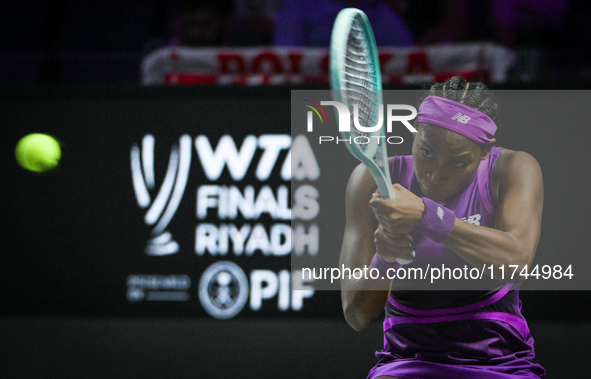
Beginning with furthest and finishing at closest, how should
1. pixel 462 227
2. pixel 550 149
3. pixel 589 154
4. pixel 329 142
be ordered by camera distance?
pixel 329 142 < pixel 589 154 < pixel 550 149 < pixel 462 227

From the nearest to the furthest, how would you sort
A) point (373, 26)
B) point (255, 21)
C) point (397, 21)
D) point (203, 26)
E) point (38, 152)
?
point (38, 152), point (373, 26), point (397, 21), point (203, 26), point (255, 21)

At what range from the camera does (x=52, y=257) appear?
238 centimetres

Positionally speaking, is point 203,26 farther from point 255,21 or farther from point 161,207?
point 161,207

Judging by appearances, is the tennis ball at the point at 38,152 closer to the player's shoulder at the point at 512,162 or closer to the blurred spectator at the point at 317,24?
the blurred spectator at the point at 317,24

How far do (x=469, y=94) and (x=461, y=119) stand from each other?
0.19 ft

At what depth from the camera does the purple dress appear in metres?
1.08

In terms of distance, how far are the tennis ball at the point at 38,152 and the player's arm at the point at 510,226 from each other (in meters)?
1.87

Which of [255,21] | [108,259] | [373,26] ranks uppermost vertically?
[255,21]

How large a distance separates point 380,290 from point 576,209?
22.4 inches

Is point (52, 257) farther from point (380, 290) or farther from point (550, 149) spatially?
point (550, 149)

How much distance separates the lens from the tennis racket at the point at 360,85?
3.05ft

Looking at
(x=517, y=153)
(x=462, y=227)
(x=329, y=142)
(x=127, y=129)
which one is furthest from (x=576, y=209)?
(x=127, y=129)

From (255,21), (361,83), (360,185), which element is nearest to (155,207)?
(360,185)

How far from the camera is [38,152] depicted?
2471 mm
